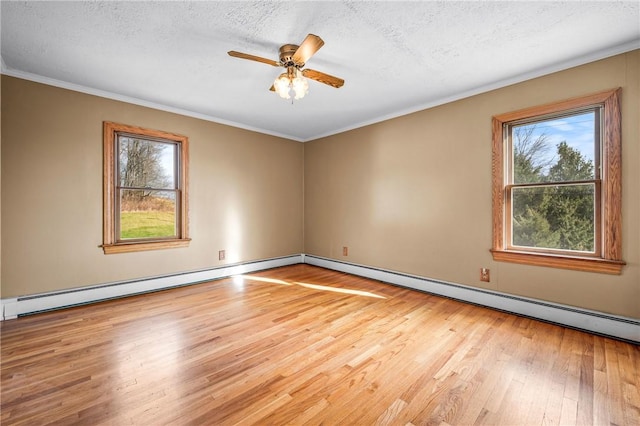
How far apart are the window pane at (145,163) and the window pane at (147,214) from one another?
123mm

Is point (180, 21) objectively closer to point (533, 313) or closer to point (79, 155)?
point (79, 155)

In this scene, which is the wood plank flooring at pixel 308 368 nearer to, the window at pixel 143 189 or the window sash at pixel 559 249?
the window sash at pixel 559 249

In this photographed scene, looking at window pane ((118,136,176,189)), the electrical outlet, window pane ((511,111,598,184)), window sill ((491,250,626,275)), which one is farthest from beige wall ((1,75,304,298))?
window pane ((511,111,598,184))

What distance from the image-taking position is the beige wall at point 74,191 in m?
2.72

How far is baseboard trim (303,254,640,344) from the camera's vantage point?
7.50 feet

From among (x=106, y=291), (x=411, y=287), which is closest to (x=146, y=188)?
(x=106, y=291)

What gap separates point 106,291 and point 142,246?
62cm

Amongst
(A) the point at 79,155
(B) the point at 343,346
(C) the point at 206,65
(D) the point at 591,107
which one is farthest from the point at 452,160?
(A) the point at 79,155

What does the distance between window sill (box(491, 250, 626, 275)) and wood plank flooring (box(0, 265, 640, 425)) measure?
572mm

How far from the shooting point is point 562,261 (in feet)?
8.38

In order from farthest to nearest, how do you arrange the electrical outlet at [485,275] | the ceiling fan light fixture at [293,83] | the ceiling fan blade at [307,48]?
the electrical outlet at [485,275], the ceiling fan light fixture at [293,83], the ceiling fan blade at [307,48]

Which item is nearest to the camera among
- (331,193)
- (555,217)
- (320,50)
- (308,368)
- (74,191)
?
(308,368)

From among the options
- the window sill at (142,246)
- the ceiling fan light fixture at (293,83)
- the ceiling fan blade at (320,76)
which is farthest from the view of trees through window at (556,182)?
the window sill at (142,246)

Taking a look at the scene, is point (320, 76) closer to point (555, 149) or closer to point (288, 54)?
point (288, 54)
